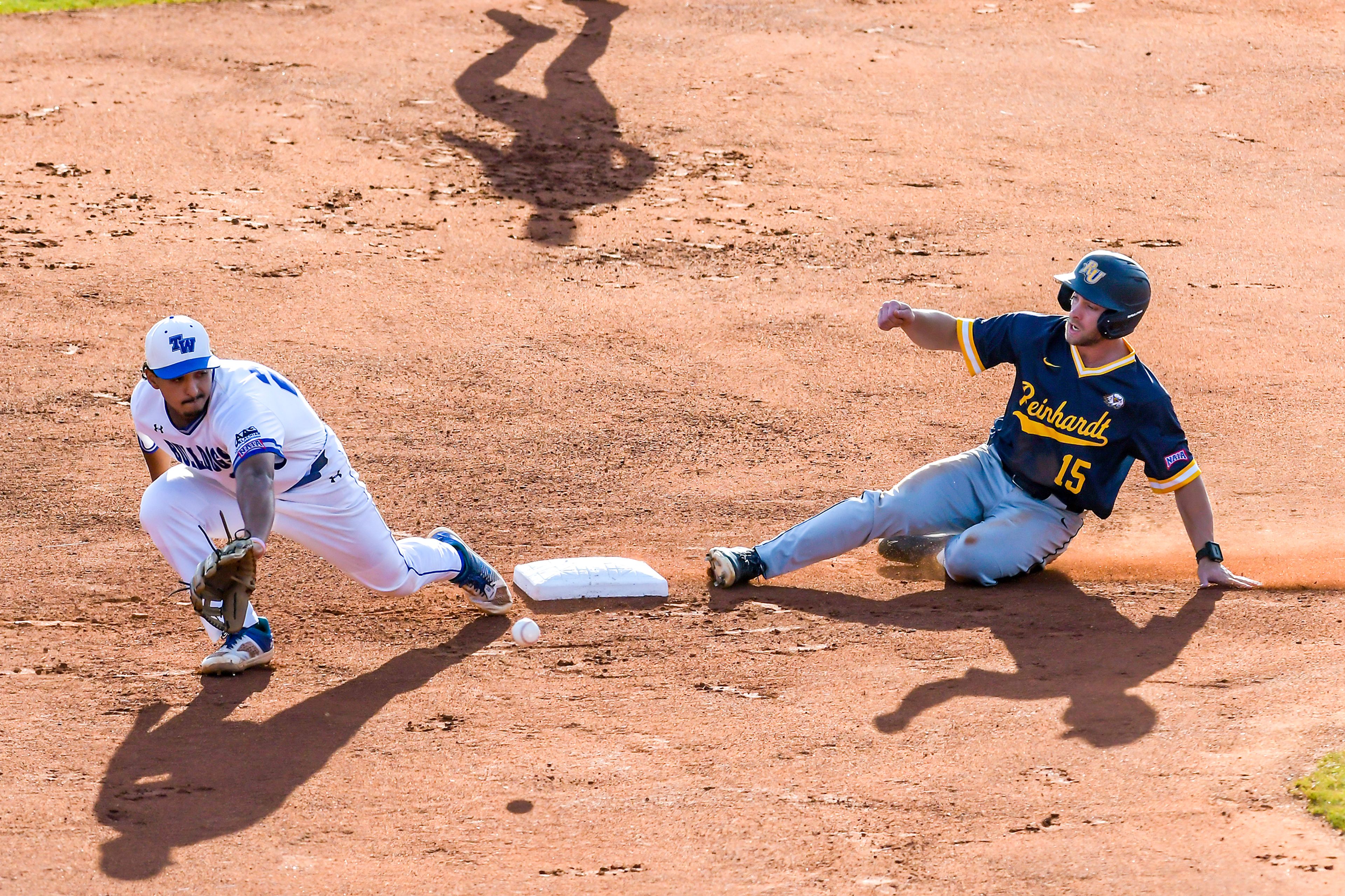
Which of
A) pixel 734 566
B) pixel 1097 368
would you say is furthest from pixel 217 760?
pixel 1097 368

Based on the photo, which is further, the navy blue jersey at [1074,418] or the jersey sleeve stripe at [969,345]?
the jersey sleeve stripe at [969,345]

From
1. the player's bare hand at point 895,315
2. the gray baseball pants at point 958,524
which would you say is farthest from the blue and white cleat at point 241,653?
the player's bare hand at point 895,315

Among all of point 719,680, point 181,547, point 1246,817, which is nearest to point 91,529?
point 181,547

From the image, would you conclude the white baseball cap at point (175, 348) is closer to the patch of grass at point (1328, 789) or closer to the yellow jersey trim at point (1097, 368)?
the yellow jersey trim at point (1097, 368)

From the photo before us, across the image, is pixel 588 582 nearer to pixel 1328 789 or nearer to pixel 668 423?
pixel 668 423

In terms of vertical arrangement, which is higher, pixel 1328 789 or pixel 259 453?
pixel 259 453

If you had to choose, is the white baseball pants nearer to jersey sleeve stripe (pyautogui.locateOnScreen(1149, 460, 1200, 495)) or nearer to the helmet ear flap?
the helmet ear flap

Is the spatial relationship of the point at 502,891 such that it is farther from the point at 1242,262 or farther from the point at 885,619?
the point at 1242,262
